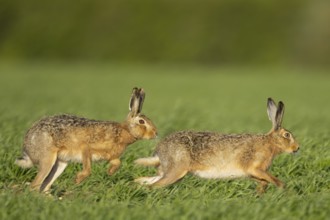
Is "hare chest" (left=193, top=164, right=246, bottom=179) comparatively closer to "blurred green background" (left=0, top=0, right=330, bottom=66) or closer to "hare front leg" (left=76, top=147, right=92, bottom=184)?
"hare front leg" (left=76, top=147, right=92, bottom=184)

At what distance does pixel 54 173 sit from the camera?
851 cm

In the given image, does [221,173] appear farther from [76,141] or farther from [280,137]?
[76,141]

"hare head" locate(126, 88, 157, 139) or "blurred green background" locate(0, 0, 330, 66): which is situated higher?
"blurred green background" locate(0, 0, 330, 66)

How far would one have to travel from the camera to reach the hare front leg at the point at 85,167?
8.20m

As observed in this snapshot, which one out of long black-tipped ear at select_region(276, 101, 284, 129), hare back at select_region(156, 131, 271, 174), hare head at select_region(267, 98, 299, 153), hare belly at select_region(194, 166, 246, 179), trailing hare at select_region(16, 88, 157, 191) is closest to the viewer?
trailing hare at select_region(16, 88, 157, 191)

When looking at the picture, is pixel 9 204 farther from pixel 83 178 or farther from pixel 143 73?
pixel 143 73

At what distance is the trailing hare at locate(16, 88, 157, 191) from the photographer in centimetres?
812

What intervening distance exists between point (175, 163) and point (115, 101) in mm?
14498

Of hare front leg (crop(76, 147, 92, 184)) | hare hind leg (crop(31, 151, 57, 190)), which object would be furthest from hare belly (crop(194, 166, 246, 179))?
hare hind leg (crop(31, 151, 57, 190))

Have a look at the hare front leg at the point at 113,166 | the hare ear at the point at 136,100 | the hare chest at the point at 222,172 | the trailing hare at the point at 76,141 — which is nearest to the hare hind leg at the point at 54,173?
the trailing hare at the point at 76,141

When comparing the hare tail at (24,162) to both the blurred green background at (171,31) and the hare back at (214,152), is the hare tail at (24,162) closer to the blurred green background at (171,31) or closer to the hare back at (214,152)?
the hare back at (214,152)

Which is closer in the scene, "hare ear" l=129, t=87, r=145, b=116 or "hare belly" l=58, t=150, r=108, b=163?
"hare belly" l=58, t=150, r=108, b=163

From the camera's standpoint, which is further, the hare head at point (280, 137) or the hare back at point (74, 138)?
the hare head at point (280, 137)

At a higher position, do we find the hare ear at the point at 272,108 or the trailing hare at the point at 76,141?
the hare ear at the point at 272,108
